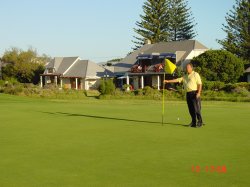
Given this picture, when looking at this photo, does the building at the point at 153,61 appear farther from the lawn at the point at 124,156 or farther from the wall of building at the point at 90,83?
the lawn at the point at 124,156

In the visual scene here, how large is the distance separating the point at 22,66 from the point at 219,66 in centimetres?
4117

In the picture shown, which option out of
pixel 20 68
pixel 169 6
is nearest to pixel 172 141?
pixel 169 6

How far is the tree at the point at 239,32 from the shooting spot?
220 ft

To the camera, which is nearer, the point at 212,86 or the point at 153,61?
the point at 212,86

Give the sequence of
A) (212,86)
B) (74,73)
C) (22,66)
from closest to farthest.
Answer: (212,86), (74,73), (22,66)

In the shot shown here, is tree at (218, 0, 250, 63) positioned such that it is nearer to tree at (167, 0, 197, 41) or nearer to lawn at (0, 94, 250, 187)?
tree at (167, 0, 197, 41)

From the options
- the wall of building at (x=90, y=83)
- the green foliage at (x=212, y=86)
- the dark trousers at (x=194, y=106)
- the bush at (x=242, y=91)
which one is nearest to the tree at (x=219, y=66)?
the green foliage at (x=212, y=86)

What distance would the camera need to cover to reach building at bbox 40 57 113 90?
78.9 metres

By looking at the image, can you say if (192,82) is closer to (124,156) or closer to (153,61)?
(124,156)

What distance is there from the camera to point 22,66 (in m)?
84.3

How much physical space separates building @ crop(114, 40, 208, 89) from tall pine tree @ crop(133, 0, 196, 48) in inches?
266

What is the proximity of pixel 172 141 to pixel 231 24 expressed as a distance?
204ft

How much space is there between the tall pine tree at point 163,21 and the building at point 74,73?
384 inches
